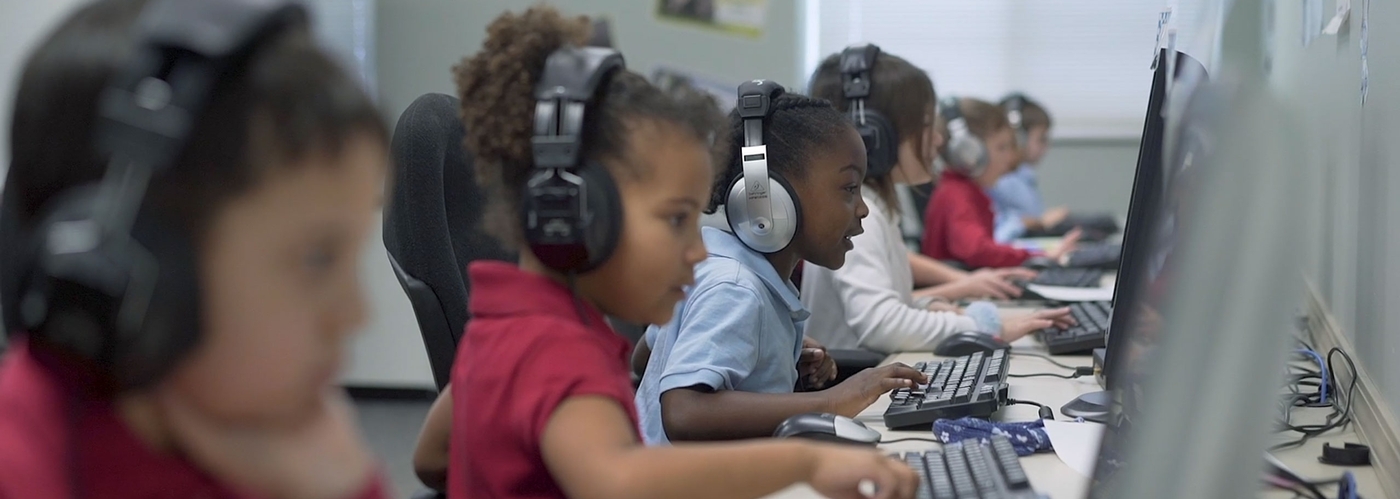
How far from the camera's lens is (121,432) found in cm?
58

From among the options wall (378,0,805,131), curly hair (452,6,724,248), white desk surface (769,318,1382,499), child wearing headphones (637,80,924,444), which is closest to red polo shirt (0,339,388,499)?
curly hair (452,6,724,248)

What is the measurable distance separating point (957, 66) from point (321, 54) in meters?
4.29

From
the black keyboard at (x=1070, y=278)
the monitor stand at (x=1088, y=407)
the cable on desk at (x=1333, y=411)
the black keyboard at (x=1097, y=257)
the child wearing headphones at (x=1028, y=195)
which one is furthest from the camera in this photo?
the child wearing headphones at (x=1028, y=195)

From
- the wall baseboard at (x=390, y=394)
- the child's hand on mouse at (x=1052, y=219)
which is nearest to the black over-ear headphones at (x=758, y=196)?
the wall baseboard at (x=390, y=394)

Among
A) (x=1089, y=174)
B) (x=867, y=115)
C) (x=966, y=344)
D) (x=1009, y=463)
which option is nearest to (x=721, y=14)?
(x=1089, y=174)

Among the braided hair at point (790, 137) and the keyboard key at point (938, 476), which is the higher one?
the braided hair at point (790, 137)

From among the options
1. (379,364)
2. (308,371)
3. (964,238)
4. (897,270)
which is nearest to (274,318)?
(308,371)

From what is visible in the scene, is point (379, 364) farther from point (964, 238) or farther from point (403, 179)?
Answer: point (403, 179)

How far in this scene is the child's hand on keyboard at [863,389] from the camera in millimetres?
1402

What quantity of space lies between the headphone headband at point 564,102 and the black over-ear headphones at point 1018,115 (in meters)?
3.72

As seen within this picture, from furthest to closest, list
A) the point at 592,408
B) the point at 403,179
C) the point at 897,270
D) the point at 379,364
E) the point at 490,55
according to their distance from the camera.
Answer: the point at 379,364
the point at 897,270
the point at 403,179
the point at 490,55
the point at 592,408

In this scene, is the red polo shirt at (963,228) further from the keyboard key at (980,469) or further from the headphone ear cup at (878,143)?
the keyboard key at (980,469)

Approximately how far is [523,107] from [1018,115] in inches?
150

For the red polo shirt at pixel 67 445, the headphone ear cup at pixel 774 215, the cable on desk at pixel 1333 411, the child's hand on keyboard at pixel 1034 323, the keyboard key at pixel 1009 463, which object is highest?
the red polo shirt at pixel 67 445
